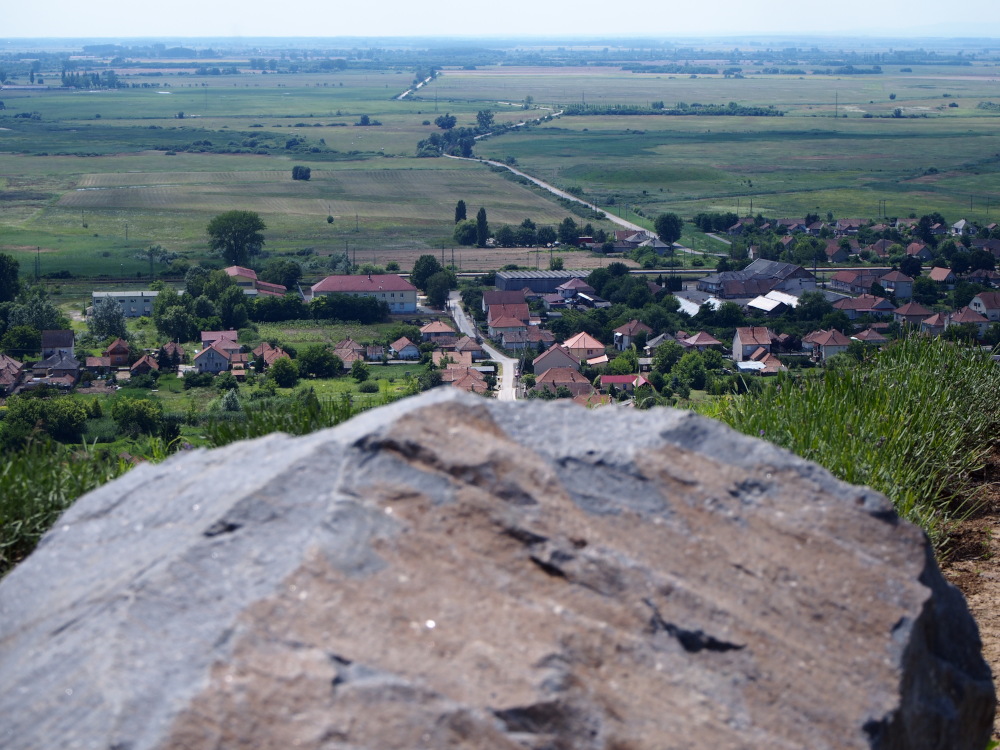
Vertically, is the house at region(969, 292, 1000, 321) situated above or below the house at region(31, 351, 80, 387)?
above

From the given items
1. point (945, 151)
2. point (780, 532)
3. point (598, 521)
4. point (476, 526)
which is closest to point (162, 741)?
point (476, 526)

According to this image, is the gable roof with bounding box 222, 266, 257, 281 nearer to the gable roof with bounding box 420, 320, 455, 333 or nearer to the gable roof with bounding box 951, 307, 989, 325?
the gable roof with bounding box 420, 320, 455, 333

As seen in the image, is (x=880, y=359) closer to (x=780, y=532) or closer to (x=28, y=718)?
(x=780, y=532)

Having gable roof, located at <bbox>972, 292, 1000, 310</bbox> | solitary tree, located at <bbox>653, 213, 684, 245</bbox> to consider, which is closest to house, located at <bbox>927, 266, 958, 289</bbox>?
gable roof, located at <bbox>972, 292, 1000, 310</bbox>

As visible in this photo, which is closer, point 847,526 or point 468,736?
point 468,736

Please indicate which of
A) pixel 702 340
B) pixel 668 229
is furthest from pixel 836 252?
pixel 702 340

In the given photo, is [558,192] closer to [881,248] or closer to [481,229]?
[481,229]
